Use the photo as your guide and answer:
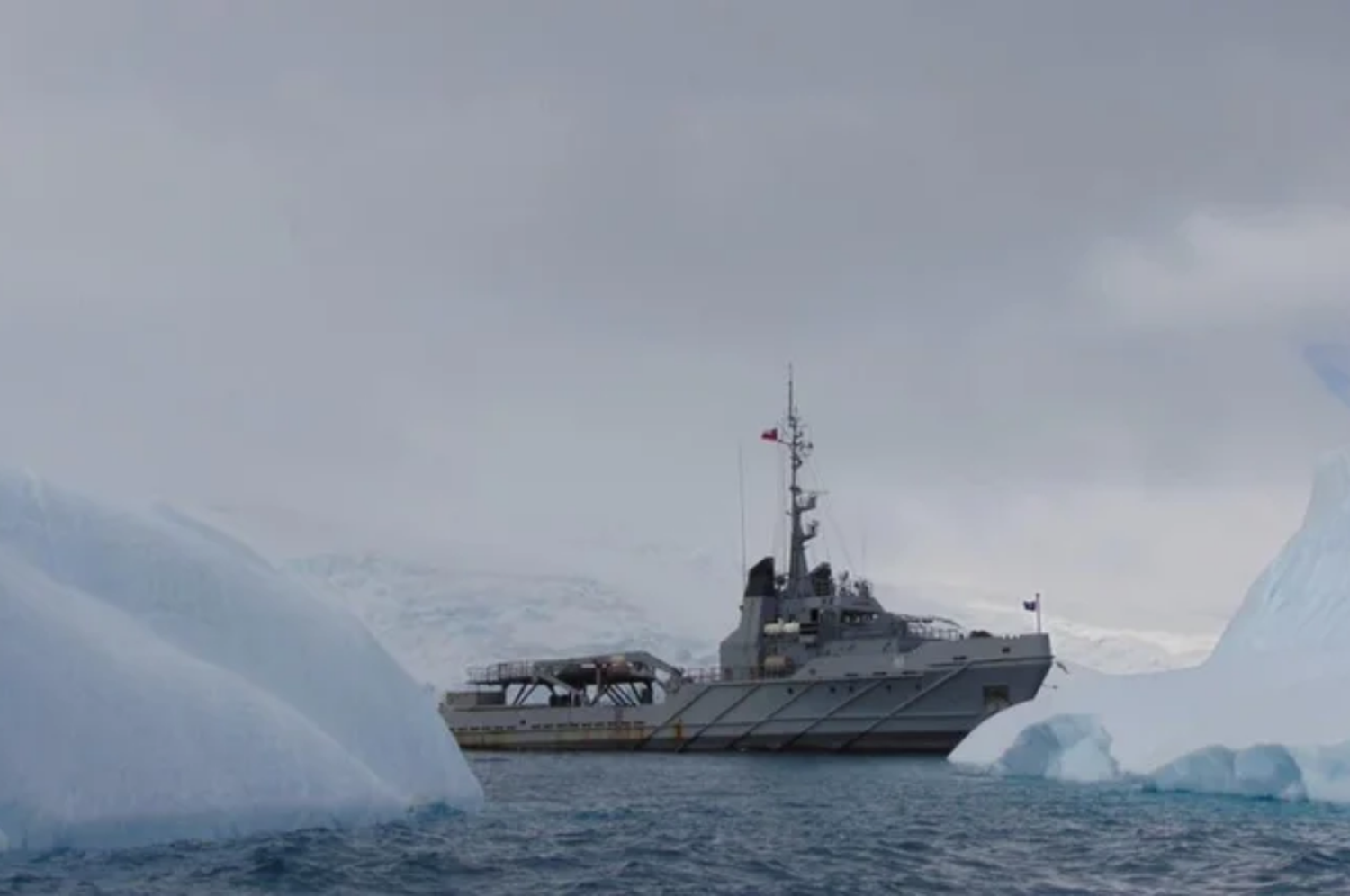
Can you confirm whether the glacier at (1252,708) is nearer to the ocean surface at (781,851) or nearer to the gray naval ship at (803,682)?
the ocean surface at (781,851)

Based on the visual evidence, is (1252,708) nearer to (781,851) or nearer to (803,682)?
(781,851)

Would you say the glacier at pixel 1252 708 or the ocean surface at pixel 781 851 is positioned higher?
the glacier at pixel 1252 708

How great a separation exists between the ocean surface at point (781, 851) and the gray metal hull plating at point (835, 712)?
21.7m

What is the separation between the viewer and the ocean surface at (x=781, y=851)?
13.9 meters

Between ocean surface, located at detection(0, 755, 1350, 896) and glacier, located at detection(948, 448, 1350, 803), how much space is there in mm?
762

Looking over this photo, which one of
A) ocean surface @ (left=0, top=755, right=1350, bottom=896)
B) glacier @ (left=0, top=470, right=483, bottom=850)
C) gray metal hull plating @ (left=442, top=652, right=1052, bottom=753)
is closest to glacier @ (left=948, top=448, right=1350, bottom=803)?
ocean surface @ (left=0, top=755, right=1350, bottom=896)

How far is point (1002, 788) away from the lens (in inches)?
1188

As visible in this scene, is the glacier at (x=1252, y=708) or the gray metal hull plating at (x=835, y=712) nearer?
the glacier at (x=1252, y=708)

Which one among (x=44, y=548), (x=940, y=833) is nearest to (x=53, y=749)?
(x=44, y=548)

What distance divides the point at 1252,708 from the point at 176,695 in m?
18.5

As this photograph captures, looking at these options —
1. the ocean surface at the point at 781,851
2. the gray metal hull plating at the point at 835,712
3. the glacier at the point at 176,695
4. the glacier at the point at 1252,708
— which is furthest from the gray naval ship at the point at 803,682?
the glacier at the point at 176,695

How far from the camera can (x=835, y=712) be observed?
53.0 metres

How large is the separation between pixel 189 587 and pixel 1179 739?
18.6 metres

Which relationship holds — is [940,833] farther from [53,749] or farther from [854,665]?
[854,665]
